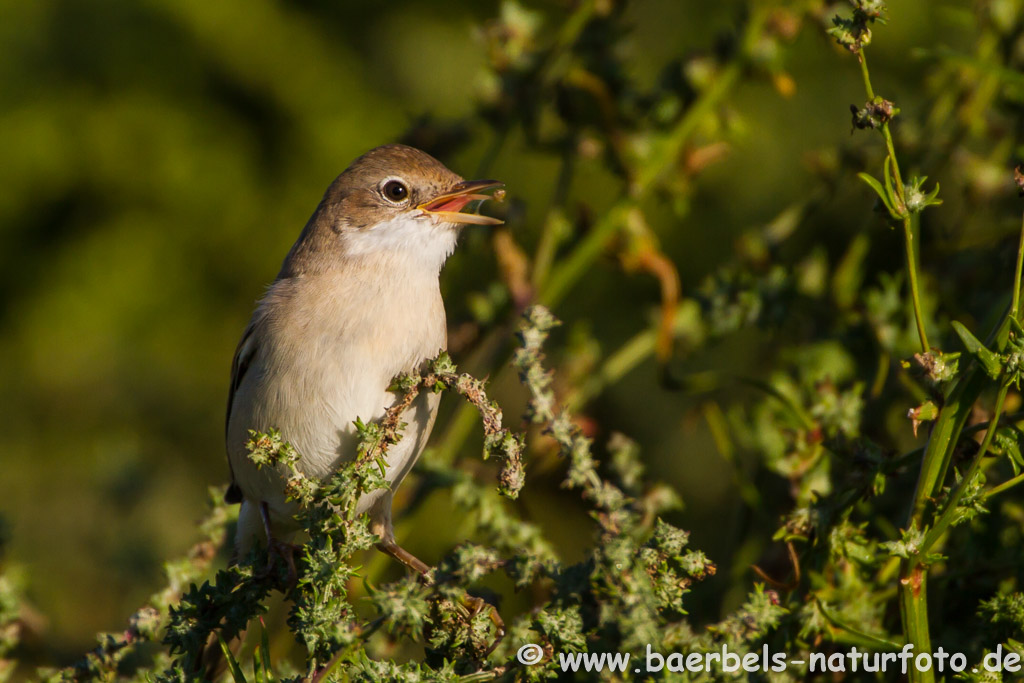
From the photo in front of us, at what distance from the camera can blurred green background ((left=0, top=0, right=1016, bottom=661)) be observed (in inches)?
195

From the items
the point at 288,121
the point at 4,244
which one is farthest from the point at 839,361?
the point at 4,244

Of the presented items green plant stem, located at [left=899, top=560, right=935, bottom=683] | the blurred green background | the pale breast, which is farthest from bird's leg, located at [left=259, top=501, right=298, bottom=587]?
the blurred green background

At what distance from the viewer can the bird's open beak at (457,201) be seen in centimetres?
315

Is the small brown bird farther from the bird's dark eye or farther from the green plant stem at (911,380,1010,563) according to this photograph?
the green plant stem at (911,380,1010,563)

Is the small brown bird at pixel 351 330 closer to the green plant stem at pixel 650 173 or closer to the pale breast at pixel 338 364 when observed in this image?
the pale breast at pixel 338 364

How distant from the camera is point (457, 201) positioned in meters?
3.29

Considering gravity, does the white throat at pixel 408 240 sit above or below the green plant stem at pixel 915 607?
above

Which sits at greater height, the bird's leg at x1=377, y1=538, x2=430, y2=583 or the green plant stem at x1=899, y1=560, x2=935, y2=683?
the bird's leg at x1=377, y1=538, x2=430, y2=583

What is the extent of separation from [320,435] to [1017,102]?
2271 millimetres

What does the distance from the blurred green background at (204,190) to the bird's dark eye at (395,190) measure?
55.7 inches

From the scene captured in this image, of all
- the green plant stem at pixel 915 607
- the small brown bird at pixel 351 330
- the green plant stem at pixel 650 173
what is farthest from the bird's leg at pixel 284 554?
the green plant stem at pixel 915 607

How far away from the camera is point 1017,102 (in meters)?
2.87

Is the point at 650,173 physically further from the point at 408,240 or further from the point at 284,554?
the point at 284,554

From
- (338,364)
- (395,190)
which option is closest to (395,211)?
(395,190)
